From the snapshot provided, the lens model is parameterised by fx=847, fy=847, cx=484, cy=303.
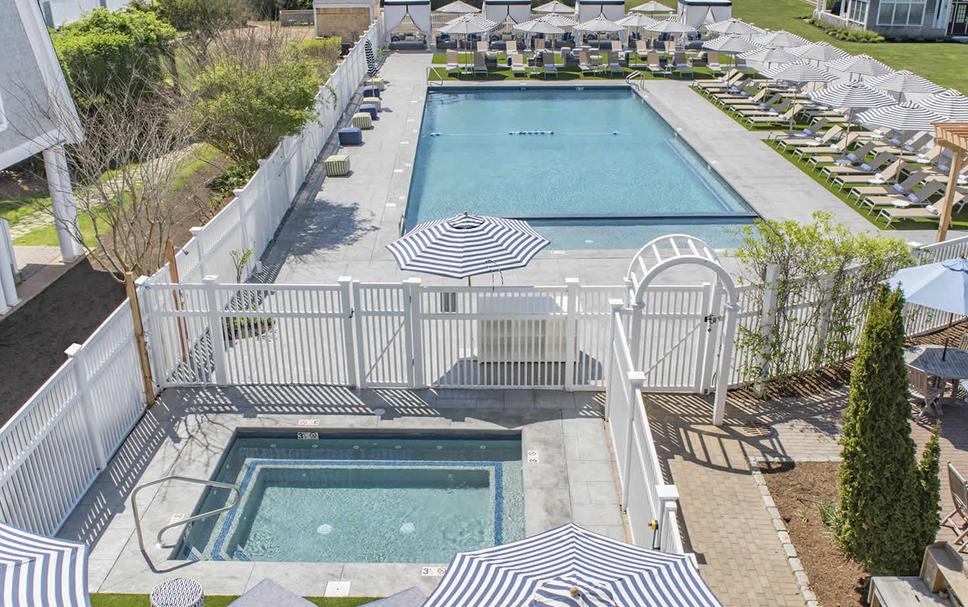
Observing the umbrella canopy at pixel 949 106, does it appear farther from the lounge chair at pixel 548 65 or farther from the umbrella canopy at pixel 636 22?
the umbrella canopy at pixel 636 22

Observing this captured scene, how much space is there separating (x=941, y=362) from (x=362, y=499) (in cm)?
748

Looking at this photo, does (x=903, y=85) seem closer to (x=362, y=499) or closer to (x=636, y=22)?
(x=636, y=22)

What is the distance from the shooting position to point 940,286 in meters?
10.4

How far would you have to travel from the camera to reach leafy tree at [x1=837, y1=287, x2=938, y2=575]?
283 inches

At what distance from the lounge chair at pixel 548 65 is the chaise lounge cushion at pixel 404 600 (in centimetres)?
3098

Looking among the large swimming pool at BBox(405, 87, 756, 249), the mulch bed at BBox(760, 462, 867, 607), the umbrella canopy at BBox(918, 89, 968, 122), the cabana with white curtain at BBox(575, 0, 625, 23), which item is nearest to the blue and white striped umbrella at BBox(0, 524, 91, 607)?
the mulch bed at BBox(760, 462, 867, 607)

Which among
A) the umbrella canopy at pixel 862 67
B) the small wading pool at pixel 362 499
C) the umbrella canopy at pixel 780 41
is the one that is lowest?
the small wading pool at pixel 362 499

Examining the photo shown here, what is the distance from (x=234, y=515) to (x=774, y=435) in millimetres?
6373

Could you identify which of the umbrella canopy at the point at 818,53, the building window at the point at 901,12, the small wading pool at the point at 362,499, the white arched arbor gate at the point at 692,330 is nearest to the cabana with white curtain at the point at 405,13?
the umbrella canopy at the point at 818,53

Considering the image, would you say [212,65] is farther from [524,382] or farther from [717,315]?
[717,315]

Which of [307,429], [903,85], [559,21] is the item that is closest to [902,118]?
[903,85]

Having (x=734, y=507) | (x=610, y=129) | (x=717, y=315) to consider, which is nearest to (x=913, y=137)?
(x=610, y=129)

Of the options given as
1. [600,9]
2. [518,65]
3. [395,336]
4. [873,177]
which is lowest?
[873,177]

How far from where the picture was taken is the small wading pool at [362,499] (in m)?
8.61
